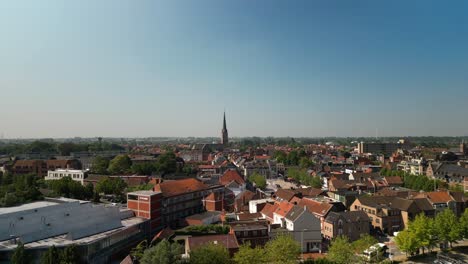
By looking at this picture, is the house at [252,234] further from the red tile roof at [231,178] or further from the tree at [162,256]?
the red tile roof at [231,178]

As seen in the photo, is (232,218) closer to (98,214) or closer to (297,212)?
(297,212)

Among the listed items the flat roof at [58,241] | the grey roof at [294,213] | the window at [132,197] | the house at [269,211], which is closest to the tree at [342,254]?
the grey roof at [294,213]

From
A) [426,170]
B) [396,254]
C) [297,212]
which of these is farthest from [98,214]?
[426,170]

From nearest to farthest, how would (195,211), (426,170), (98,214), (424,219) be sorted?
(424,219)
(98,214)
(195,211)
(426,170)

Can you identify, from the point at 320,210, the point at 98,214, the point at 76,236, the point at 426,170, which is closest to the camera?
the point at 76,236

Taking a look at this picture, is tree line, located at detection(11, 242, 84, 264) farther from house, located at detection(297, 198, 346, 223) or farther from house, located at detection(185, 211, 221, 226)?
house, located at detection(297, 198, 346, 223)

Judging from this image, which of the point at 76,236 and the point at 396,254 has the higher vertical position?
the point at 76,236
